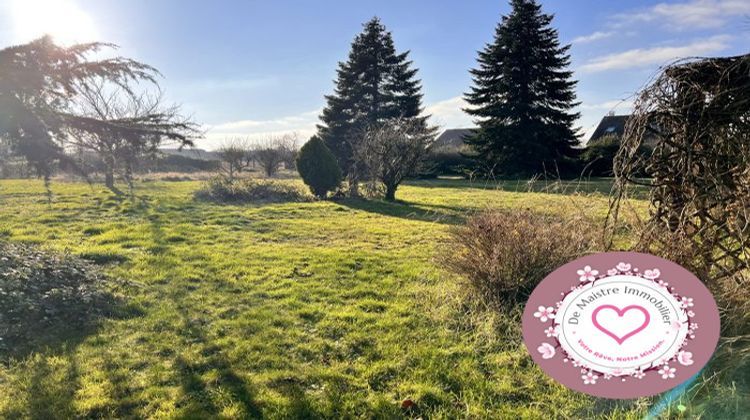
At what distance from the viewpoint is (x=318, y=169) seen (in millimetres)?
14422

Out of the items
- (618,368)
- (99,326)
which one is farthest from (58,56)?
(618,368)

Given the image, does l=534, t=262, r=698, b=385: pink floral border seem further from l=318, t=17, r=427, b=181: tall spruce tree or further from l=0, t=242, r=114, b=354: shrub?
l=318, t=17, r=427, b=181: tall spruce tree

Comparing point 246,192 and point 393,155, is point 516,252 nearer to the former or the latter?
point 393,155

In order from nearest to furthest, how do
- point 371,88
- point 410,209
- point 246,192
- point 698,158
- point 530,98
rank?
point 698,158 < point 410,209 < point 246,192 < point 530,98 < point 371,88

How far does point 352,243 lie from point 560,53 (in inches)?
786

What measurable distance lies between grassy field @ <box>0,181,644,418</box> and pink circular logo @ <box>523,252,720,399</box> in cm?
42

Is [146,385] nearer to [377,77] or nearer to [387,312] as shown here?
[387,312]

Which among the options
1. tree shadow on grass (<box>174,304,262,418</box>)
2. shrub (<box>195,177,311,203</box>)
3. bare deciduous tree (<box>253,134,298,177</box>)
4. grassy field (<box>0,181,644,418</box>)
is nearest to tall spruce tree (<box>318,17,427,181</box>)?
bare deciduous tree (<box>253,134,298,177</box>)

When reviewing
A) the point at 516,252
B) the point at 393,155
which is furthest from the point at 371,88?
the point at 516,252

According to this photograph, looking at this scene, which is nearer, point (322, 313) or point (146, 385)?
point (146, 385)

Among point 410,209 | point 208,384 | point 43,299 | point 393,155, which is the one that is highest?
point 393,155

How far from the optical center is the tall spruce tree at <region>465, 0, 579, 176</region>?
883 inches

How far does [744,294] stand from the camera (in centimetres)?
278

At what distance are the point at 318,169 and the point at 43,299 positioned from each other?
418 inches
